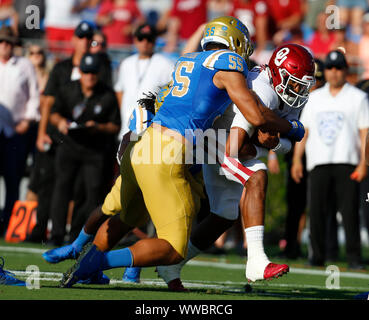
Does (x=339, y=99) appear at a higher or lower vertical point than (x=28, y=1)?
lower

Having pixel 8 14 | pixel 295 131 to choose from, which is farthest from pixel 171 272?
pixel 8 14

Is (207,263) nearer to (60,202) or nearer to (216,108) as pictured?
(60,202)

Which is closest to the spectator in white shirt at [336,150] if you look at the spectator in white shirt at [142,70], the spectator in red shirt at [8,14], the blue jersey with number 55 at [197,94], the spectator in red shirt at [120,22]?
the spectator in white shirt at [142,70]

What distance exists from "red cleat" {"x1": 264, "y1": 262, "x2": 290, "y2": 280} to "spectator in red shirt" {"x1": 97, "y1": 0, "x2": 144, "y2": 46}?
30.5 ft

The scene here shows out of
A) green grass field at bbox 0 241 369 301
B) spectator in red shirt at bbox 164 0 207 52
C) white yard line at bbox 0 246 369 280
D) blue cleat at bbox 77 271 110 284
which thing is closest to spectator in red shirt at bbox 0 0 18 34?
spectator in red shirt at bbox 164 0 207 52

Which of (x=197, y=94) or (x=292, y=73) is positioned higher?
(x=292, y=73)

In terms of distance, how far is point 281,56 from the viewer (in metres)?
6.43

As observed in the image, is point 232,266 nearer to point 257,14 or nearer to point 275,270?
point 275,270

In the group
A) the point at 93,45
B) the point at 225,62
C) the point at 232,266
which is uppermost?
the point at 93,45

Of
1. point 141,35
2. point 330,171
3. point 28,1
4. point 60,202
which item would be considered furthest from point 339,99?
point 28,1

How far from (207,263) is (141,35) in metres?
2.99

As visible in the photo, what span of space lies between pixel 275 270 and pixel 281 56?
5.46ft

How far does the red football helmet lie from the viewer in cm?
638
